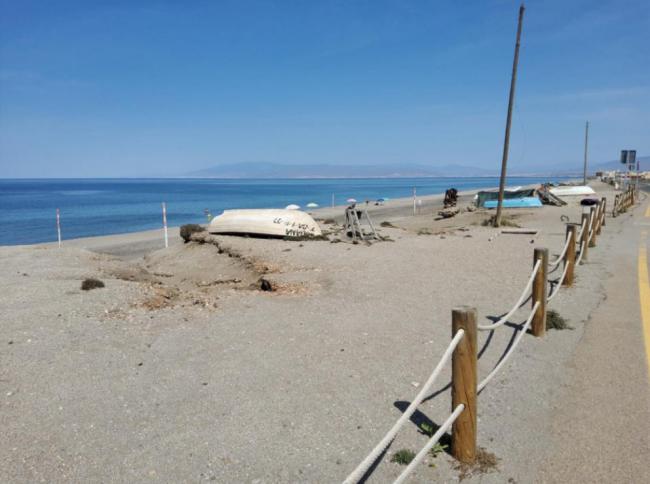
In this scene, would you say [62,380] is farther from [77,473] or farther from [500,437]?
[500,437]

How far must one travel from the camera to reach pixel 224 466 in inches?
137

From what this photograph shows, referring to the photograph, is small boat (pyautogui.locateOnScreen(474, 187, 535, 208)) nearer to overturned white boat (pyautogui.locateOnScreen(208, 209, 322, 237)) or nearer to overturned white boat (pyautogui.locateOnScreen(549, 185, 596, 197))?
overturned white boat (pyautogui.locateOnScreen(549, 185, 596, 197))

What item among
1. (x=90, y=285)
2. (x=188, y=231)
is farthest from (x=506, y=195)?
(x=90, y=285)

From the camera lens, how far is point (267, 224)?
49.6 feet

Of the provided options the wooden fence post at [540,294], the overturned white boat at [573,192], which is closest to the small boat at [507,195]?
the overturned white boat at [573,192]

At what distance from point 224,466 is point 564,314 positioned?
17.6 ft

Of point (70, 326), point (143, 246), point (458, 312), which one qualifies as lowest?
point (143, 246)

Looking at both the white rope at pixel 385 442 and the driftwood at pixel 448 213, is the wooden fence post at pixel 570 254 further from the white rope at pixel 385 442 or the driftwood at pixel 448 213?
the driftwood at pixel 448 213

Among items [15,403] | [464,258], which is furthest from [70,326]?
[464,258]

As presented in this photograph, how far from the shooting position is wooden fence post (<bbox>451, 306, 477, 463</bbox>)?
349 centimetres

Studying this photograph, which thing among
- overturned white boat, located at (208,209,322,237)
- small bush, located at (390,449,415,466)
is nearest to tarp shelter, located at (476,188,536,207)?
overturned white boat, located at (208,209,322,237)

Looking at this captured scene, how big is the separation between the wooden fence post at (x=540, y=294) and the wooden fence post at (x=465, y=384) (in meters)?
2.95

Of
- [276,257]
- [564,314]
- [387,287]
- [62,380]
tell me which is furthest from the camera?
[276,257]

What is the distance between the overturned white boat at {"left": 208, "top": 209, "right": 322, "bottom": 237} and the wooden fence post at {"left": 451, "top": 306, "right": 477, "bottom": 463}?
38.7 ft
